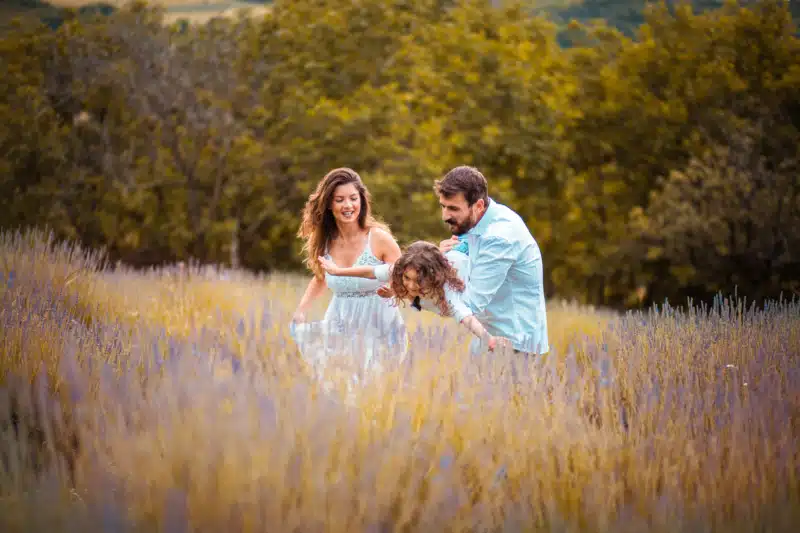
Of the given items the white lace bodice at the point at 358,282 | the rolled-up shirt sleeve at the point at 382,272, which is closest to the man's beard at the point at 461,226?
the rolled-up shirt sleeve at the point at 382,272

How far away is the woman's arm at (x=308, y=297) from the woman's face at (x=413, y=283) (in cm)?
102

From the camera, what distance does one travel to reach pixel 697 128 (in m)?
23.4

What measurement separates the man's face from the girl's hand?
3.24 feet

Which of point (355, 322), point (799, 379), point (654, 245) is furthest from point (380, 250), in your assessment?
point (654, 245)

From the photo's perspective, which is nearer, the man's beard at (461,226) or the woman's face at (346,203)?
the man's beard at (461,226)

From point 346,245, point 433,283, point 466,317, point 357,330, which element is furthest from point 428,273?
point 346,245

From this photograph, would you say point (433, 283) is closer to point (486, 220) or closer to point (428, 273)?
point (428, 273)

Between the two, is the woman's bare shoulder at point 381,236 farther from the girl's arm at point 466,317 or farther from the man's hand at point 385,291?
the girl's arm at point 466,317

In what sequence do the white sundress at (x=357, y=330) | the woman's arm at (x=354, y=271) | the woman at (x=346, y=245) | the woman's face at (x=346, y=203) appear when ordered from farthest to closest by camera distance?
1. the woman's face at (x=346, y=203)
2. the woman at (x=346, y=245)
3. the woman's arm at (x=354, y=271)
4. the white sundress at (x=357, y=330)

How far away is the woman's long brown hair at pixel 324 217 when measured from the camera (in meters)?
5.48

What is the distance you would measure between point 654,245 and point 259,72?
1222cm

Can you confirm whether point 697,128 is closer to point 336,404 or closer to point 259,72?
point 259,72

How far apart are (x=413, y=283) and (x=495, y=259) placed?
45 centimetres

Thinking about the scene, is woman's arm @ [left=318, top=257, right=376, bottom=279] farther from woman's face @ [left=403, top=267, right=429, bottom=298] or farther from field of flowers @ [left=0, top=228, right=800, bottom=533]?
woman's face @ [left=403, top=267, right=429, bottom=298]
